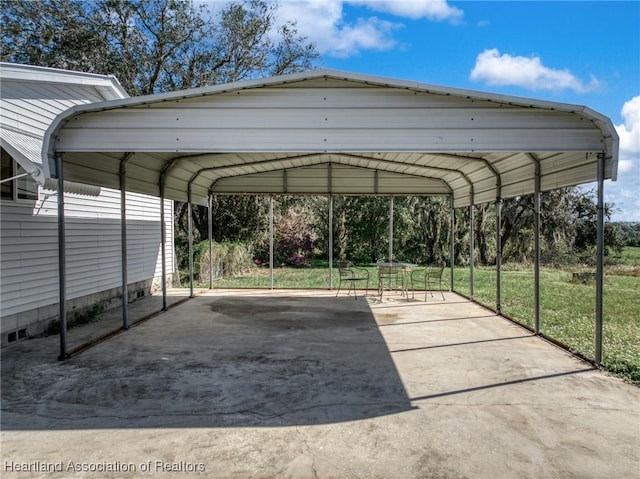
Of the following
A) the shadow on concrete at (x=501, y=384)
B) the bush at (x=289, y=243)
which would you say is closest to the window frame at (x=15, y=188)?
the shadow on concrete at (x=501, y=384)

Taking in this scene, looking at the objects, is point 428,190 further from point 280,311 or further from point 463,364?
point 463,364

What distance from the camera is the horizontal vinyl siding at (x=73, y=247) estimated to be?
548 centimetres

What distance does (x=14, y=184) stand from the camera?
551cm

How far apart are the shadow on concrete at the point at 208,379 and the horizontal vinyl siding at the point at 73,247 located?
85cm

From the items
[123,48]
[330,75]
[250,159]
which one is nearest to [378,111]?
[330,75]

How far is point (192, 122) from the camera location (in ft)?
14.5

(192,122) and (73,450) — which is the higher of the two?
(192,122)

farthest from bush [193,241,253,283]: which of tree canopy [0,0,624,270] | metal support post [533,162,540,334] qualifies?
metal support post [533,162,540,334]

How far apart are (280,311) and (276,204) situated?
9.60 metres

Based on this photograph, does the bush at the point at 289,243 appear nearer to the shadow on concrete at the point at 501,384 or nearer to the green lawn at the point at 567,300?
the green lawn at the point at 567,300

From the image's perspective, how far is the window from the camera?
5.45 meters

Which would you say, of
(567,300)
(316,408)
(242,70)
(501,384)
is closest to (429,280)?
(567,300)

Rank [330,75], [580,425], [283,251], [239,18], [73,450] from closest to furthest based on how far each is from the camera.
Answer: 1. [73,450]
2. [580,425]
3. [330,75]
4. [239,18]
5. [283,251]

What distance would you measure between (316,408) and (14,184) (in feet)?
16.0
